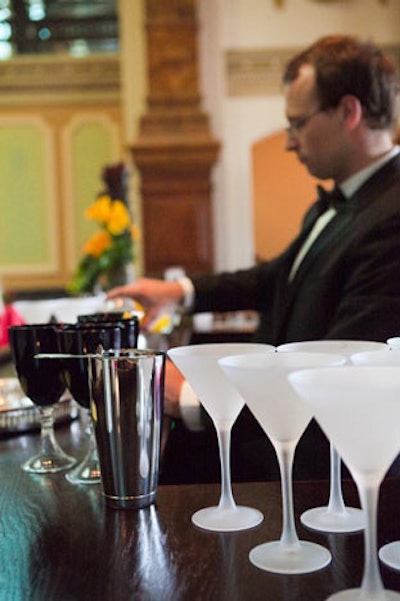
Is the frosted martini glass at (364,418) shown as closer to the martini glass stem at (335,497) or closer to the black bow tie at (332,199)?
the martini glass stem at (335,497)

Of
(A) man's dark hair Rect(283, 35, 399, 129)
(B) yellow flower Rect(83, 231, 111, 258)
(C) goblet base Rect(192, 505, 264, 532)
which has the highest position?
(A) man's dark hair Rect(283, 35, 399, 129)

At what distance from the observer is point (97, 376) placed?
0.85 m

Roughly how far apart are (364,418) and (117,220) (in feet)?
6.32

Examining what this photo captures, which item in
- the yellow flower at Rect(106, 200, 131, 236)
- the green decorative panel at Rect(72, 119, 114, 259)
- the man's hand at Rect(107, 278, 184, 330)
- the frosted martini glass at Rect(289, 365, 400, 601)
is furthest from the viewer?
the green decorative panel at Rect(72, 119, 114, 259)

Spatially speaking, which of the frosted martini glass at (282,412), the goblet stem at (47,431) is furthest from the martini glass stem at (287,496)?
the goblet stem at (47,431)

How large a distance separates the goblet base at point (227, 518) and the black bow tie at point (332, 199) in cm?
105

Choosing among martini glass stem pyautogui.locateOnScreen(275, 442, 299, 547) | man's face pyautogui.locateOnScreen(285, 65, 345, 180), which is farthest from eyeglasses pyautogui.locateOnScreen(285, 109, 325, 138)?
→ martini glass stem pyautogui.locateOnScreen(275, 442, 299, 547)

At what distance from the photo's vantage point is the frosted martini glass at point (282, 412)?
646 mm

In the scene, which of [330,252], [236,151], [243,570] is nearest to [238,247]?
[236,151]

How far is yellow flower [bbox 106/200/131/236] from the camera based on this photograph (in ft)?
7.89

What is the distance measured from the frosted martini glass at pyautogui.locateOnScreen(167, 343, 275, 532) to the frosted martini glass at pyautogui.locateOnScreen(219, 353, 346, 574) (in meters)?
0.07

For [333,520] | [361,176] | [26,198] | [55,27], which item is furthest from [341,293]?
[55,27]

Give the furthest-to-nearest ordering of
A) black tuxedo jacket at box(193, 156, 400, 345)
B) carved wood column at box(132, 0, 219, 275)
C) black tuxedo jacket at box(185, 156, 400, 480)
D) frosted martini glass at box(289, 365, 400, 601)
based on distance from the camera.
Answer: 1. carved wood column at box(132, 0, 219, 275)
2. black tuxedo jacket at box(193, 156, 400, 345)
3. black tuxedo jacket at box(185, 156, 400, 480)
4. frosted martini glass at box(289, 365, 400, 601)

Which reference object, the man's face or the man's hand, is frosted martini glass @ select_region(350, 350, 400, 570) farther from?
the man's face
